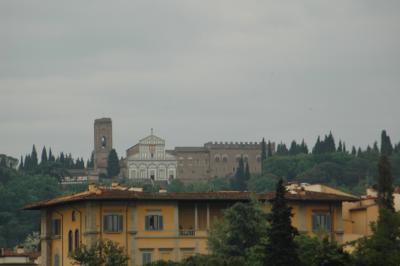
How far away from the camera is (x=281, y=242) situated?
178 feet

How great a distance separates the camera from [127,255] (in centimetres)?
7375

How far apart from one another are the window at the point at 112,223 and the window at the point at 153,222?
4.75 feet

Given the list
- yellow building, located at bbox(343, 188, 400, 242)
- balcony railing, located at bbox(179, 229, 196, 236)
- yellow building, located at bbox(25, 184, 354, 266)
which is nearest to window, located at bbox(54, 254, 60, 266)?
yellow building, located at bbox(25, 184, 354, 266)

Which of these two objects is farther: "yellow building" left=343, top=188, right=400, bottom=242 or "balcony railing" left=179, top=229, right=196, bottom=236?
"yellow building" left=343, top=188, right=400, bottom=242

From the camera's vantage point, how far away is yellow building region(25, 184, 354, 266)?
74.6 m

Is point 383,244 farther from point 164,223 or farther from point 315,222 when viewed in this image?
point 315,222

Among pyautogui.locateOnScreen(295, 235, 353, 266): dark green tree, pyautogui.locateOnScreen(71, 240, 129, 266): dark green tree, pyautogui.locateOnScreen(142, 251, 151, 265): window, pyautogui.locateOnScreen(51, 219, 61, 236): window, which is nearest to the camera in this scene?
pyautogui.locateOnScreen(295, 235, 353, 266): dark green tree

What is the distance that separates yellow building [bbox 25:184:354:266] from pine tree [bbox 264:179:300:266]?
20066 millimetres

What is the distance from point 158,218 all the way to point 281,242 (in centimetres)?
2205

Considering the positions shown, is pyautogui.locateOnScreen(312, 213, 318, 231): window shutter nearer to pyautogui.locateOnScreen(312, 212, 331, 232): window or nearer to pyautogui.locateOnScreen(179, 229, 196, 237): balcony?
pyautogui.locateOnScreen(312, 212, 331, 232): window

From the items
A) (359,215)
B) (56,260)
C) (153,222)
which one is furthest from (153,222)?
(359,215)

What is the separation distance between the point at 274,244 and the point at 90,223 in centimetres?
2125

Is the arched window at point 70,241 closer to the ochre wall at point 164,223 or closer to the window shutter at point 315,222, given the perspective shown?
the ochre wall at point 164,223

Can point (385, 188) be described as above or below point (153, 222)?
above
